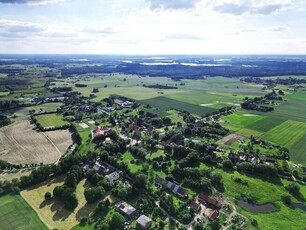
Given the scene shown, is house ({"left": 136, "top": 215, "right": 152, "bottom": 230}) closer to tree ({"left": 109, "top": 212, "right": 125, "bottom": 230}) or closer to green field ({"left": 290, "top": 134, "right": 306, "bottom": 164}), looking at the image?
tree ({"left": 109, "top": 212, "right": 125, "bottom": 230})

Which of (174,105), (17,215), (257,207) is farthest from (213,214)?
(174,105)

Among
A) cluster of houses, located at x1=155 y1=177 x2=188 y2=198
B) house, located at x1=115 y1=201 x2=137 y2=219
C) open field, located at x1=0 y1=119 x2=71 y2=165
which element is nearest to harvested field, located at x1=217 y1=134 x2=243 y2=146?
cluster of houses, located at x1=155 y1=177 x2=188 y2=198

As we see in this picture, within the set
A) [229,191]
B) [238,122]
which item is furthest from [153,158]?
[238,122]

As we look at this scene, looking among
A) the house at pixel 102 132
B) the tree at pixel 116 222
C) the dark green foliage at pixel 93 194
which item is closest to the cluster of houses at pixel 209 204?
the tree at pixel 116 222

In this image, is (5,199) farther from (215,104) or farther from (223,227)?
(215,104)

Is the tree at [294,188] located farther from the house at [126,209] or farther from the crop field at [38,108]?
the crop field at [38,108]

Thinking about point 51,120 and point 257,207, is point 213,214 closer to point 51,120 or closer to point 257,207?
point 257,207

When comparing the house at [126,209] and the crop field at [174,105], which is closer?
the house at [126,209]
